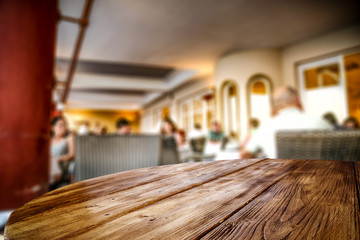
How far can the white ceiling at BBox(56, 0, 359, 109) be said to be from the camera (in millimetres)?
3501

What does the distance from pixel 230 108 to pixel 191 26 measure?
270cm

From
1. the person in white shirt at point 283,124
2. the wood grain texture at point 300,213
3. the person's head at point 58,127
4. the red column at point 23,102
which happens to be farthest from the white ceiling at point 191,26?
the wood grain texture at point 300,213

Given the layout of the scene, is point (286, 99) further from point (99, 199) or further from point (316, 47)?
point (316, 47)

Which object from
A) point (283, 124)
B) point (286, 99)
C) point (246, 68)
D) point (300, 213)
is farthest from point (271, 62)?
point (300, 213)

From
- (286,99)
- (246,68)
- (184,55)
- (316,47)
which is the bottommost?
(286,99)

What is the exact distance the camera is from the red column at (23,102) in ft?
5.72

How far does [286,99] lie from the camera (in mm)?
1811

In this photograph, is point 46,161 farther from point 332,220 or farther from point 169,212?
point 332,220

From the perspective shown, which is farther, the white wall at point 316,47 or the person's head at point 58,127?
the white wall at point 316,47

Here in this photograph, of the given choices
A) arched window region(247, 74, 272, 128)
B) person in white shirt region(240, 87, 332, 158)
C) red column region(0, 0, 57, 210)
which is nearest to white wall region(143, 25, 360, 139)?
arched window region(247, 74, 272, 128)

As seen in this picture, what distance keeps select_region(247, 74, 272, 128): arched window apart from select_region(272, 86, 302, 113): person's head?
3616 millimetres

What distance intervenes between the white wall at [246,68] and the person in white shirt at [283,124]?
3.70 meters

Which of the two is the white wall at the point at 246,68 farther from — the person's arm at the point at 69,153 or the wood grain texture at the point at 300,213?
the wood grain texture at the point at 300,213

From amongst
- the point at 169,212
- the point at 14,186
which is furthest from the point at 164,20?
the point at 169,212
